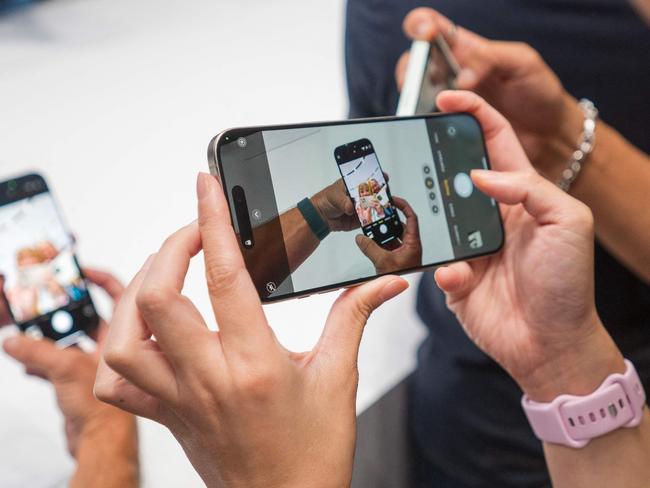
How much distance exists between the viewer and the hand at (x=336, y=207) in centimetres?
46

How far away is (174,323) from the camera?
345mm

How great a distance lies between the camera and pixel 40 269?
587 mm

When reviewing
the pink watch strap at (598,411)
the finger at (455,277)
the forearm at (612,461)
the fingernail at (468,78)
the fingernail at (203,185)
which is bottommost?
the forearm at (612,461)

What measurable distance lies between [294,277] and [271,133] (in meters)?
0.11

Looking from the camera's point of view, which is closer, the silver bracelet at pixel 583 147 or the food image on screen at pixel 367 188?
the food image on screen at pixel 367 188

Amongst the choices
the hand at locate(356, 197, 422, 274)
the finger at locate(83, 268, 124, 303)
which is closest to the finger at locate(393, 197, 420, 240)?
the hand at locate(356, 197, 422, 274)

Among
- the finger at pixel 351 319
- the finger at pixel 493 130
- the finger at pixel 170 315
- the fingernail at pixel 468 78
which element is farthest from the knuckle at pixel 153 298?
the fingernail at pixel 468 78

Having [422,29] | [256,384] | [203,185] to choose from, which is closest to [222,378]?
[256,384]

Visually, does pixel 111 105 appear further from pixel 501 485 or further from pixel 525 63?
pixel 501 485

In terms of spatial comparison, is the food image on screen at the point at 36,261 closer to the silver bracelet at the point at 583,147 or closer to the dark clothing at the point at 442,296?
the dark clothing at the point at 442,296

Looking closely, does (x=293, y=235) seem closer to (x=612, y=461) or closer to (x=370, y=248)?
(x=370, y=248)

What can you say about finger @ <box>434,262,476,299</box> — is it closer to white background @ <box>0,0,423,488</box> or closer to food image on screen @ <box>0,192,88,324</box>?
white background @ <box>0,0,423,488</box>

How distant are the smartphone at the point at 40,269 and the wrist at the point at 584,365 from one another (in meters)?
0.46

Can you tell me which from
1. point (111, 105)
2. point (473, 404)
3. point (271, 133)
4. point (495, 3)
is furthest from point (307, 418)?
point (111, 105)
